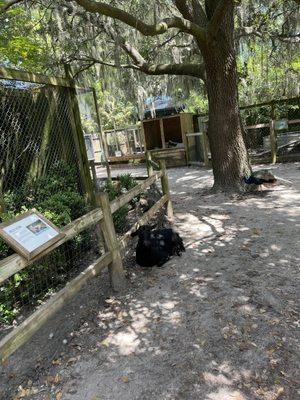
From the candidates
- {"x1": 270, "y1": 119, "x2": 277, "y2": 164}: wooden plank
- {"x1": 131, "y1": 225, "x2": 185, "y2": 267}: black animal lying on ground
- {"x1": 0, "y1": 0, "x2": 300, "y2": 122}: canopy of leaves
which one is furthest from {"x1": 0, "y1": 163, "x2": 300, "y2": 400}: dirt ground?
{"x1": 270, "y1": 119, "x2": 277, "y2": 164}: wooden plank

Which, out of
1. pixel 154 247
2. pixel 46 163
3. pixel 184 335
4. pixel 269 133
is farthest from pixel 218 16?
pixel 269 133

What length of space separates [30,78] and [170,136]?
469 inches

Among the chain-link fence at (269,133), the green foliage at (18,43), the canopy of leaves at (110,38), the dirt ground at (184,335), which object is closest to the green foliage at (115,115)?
the chain-link fence at (269,133)

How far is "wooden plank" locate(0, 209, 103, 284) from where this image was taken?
2.37 meters

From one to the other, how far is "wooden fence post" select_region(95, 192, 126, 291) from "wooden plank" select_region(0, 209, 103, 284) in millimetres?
98

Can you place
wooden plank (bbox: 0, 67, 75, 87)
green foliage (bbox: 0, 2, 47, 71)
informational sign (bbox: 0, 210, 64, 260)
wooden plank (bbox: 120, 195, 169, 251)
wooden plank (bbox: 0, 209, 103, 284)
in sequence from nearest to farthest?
wooden plank (bbox: 0, 209, 103, 284)
informational sign (bbox: 0, 210, 64, 260)
wooden plank (bbox: 120, 195, 169, 251)
wooden plank (bbox: 0, 67, 75, 87)
green foliage (bbox: 0, 2, 47, 71)

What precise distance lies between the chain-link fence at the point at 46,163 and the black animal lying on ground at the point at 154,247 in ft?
2.69

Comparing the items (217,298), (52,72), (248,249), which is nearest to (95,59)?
(52,72)

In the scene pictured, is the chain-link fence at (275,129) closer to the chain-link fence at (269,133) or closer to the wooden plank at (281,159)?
the chain-link fence at (269,133)

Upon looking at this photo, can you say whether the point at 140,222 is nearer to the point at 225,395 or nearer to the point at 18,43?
the point at 225,395

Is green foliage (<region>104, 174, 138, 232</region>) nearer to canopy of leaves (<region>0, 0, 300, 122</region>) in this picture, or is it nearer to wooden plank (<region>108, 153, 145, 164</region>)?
canopy of leaves (<region>0, 0, 300, 122</region>)

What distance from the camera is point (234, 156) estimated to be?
7539 mm

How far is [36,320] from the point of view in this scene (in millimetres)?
2592

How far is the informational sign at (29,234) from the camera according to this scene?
2578mm
